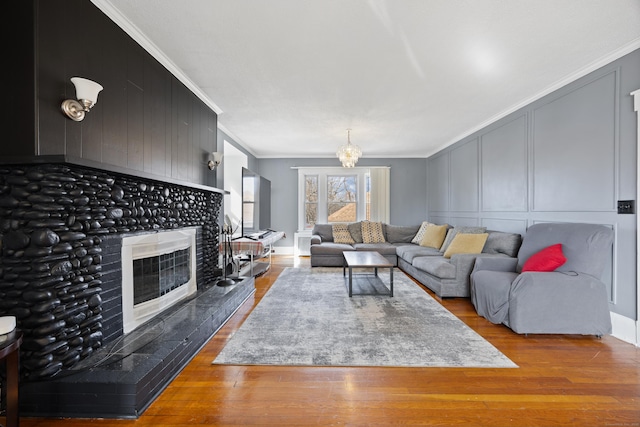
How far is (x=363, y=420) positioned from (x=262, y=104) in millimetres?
3485

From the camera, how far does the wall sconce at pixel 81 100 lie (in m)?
1.60

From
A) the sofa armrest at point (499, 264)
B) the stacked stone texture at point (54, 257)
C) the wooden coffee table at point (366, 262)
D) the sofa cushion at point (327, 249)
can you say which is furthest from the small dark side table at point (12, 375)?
the sofa cushion at point (327, 249)

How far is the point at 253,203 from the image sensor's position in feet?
17.3

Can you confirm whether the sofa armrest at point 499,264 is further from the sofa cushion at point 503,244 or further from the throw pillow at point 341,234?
the throw pillow at point 341,234

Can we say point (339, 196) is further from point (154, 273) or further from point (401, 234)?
point (154, 273)

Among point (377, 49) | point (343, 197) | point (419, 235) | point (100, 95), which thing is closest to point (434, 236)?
point (419, 235)

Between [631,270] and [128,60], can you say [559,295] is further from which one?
[128,60]

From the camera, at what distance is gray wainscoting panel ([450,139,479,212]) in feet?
16.2

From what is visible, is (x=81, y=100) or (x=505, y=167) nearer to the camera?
(x=81, y=100)

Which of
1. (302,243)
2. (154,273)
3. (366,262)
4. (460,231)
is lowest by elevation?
(302,243)

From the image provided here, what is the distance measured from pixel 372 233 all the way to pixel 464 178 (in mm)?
2095

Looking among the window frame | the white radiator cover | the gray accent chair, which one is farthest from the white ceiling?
the white radiator cover

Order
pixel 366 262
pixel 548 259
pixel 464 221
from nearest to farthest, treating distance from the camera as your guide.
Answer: pixel 548 259, pixel 366 262, pixel 464 221

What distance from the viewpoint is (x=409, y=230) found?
6277 mm
